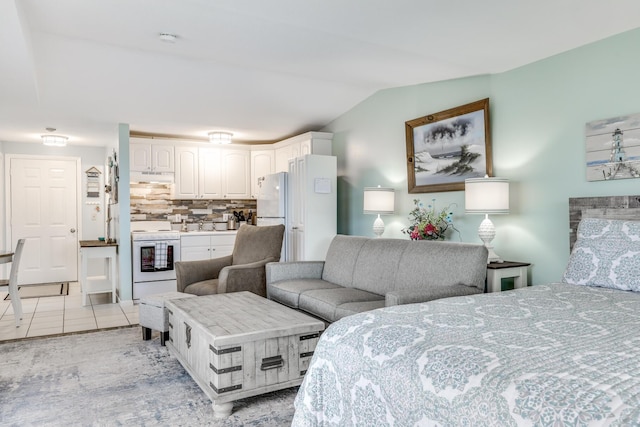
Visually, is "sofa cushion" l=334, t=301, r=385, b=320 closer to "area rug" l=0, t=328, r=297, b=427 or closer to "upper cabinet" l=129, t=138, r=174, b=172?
"area rug" l=0, t=328, r=297, b=427

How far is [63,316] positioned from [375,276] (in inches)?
134

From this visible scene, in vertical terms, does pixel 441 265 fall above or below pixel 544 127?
below

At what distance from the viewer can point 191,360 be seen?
280 centimetres

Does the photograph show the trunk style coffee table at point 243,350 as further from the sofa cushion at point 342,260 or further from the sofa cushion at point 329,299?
the sofa cushion at point 342,260

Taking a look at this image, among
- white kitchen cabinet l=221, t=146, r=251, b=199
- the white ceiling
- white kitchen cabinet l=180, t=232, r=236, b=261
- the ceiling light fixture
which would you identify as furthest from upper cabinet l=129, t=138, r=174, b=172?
the ceiling light fixture

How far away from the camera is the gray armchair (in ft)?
13.6

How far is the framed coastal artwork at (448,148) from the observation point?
155 inches

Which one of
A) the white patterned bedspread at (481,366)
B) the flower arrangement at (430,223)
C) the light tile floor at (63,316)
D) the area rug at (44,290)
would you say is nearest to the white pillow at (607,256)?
the white patterned bedspread at (481,366)

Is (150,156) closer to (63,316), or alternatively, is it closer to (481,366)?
(63,316)

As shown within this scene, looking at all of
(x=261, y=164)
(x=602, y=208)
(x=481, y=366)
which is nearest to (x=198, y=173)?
(x=261, y=164)

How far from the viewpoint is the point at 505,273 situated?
335cm

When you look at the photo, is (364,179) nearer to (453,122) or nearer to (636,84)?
(453,122)

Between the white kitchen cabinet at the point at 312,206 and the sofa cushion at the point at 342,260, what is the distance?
1.01m

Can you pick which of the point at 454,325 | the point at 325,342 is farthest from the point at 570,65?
the point at 325,342
